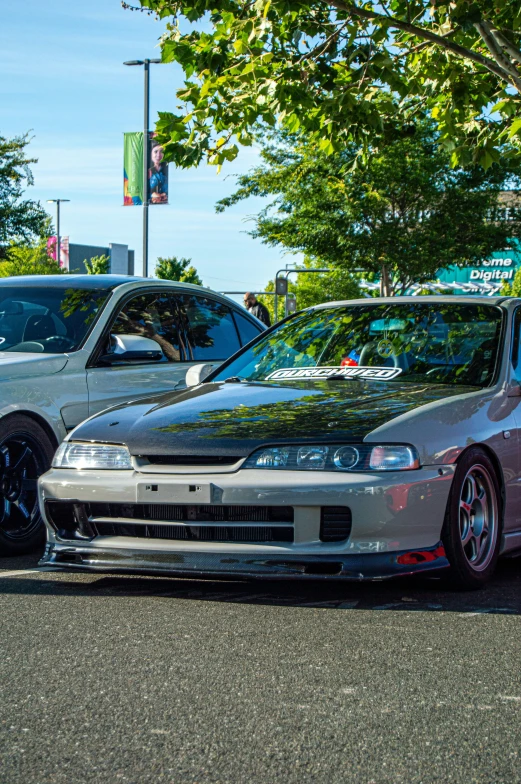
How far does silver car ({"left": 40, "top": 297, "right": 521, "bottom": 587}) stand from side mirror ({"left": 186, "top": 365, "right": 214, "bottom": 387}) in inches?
23.5

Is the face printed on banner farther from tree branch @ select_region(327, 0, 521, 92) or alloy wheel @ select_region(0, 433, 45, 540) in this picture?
alloy wheel @ select_region(0, 433, 45, 540)

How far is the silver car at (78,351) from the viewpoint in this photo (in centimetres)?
660

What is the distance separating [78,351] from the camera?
723 centimetres

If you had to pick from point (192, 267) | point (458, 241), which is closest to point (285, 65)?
point (458, 241)

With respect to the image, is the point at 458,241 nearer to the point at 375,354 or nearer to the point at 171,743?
the point at 375,354

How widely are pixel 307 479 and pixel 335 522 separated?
217 millimetres

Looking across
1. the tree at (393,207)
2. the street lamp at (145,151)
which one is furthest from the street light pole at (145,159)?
the tree at (393,207)

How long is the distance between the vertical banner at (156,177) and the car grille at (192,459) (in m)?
22.1

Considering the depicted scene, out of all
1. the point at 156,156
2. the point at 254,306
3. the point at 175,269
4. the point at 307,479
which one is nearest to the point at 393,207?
the point at 156,156

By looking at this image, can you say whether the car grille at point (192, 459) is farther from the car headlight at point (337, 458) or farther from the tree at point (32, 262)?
the tree at point (32, 262)

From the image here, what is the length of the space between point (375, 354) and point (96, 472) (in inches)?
73.7

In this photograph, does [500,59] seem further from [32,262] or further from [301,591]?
[32,262]

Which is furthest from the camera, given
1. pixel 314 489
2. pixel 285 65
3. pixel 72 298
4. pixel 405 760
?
pixel 285 65

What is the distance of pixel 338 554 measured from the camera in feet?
15.8
